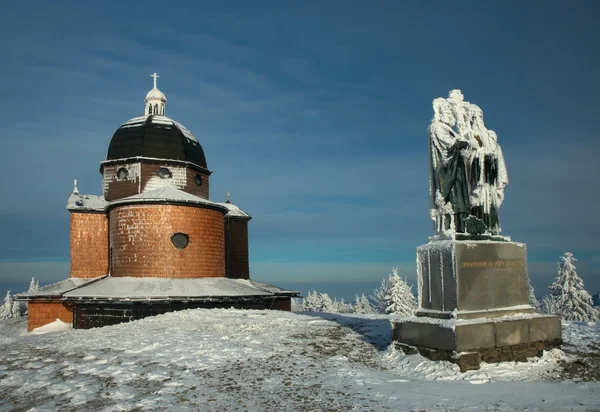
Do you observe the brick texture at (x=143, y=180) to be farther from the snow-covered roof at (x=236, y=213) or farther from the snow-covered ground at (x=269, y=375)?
the snow-covered ground at (x=269, y=375)

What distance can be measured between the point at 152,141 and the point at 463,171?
23.8 metres

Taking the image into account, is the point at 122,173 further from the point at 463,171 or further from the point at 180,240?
the point at 463,171

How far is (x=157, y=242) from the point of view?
2523 centimetres

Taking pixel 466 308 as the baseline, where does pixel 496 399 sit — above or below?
below

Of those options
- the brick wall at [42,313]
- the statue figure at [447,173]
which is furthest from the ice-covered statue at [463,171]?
the brick wall at [42,313]

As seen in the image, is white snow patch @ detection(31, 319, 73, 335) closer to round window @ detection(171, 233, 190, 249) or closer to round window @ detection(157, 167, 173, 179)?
round window @ detection(171, 233, 190, 249)

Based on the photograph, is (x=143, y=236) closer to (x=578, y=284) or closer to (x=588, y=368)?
(x=588, y=368)

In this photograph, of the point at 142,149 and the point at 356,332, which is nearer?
the point at 356,332

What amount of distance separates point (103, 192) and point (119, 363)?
22.8 meters

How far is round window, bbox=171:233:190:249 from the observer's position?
25578 millimetres

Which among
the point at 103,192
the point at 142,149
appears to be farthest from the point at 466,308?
the point at 103,192

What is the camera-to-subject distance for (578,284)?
34031 mm

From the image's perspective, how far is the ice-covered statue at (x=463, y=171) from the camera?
9945 mm

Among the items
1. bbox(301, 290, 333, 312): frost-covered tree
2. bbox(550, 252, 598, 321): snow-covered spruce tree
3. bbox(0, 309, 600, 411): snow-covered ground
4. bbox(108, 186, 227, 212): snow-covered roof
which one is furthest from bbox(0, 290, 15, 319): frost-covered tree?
bbox(550, 252, 598, 321): snow-covered spruce tree
